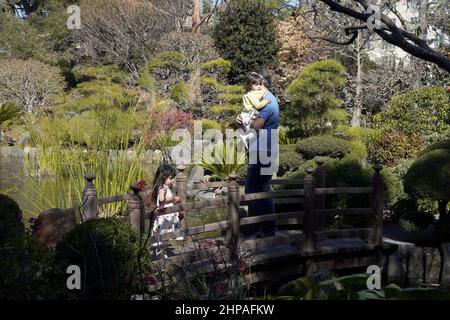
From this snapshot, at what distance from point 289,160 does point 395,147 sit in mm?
1989

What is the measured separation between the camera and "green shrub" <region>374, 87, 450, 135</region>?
11633 mm

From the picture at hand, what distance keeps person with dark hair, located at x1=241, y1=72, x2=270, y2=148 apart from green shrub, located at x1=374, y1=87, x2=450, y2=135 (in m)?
6.99

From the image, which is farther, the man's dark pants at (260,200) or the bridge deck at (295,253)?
the man's dark pants at (260,200)

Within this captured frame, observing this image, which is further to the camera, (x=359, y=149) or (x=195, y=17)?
(x=195, y=17)

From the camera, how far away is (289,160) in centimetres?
1100

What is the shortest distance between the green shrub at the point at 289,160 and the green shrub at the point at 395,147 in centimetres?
154

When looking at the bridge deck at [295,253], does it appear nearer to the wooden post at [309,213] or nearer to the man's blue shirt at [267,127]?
the wooden post at [309,213]

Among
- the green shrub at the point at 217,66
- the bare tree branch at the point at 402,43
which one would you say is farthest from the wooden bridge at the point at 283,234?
the green shrub at the point at 217,66

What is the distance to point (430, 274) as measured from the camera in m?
6.27

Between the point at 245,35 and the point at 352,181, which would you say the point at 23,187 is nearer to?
the point at 352,181

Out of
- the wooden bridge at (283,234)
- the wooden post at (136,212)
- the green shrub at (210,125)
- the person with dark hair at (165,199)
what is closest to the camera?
the wooden post at (136,212)

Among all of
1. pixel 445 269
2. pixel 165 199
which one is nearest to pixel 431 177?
pixel 445 269

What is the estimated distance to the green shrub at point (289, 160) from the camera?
36.0 feet

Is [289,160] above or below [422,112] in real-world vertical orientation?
below
